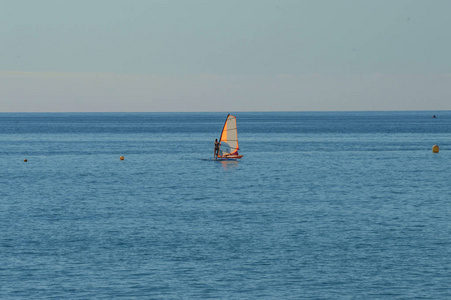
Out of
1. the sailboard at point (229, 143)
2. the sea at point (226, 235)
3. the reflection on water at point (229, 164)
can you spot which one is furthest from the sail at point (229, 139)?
the sea at point (226, 235)

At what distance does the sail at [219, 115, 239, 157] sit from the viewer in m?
109

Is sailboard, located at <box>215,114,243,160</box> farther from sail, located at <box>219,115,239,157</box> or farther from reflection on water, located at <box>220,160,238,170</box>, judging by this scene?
reflection on water, located at <box>220,160,238,170</box>

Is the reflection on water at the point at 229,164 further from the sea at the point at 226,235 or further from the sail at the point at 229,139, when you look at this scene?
the sea at the point at 226,235

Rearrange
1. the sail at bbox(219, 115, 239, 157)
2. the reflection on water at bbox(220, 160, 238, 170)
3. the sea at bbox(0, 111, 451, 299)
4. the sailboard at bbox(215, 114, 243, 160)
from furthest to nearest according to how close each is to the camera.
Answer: the sailboard at bbox(215, 114, 243, 160)
the sail at bbox(219, 115, 239, 157)
the reflection on water at bbox(220, 160, 238, 170)
the sea at bbox(0, 111, 451, 299)

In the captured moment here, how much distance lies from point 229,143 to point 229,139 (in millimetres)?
971

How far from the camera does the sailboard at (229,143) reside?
109 meters

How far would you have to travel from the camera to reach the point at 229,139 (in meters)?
112

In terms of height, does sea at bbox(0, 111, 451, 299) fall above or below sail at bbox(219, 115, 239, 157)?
below

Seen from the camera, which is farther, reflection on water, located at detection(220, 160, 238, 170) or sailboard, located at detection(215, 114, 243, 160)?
sailboard, located at detection(215, 114, 243, 160)

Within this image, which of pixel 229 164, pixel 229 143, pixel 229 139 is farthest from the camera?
pixel 229 143

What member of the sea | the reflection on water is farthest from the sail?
the sea

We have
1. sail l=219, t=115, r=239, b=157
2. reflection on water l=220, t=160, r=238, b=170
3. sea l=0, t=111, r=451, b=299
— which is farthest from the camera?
sail l=219, t=115, r=239, b=157

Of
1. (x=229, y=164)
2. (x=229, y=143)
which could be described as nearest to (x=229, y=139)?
(x=229, y=143)

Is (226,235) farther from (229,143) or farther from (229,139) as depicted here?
(229,143)
